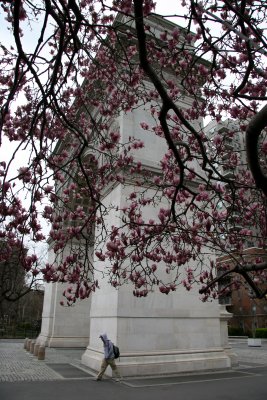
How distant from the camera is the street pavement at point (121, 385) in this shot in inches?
372

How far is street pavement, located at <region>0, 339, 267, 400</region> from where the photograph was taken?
31.0ft

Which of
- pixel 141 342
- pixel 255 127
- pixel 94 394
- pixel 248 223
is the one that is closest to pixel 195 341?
pixel 141 342

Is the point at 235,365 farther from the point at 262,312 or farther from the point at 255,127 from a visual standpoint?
the point at 262,312

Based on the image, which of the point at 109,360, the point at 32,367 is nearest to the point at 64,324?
the point at 32,367

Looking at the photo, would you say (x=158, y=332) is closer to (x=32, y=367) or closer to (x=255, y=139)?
(x=32, y=367)

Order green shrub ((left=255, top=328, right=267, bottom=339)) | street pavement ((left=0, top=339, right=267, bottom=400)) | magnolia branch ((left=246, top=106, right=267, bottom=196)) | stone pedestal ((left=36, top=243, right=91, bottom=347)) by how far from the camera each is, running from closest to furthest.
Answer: magnolia branch ((left=246, top=106, right=267, bottom=196)) < street pavement ((left=0, top=339, right=267, bottom=400)) < stone pedestal ((left=36, top=243, right=91, bottom=347)) < green shrub ((left=255, top=328, right=267, bottom=339))

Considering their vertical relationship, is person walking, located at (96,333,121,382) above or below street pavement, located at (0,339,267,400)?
above

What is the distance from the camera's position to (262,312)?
4725cm

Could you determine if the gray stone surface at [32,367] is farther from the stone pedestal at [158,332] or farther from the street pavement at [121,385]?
the stone pedestal at [158,332]

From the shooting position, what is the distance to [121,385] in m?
10.8

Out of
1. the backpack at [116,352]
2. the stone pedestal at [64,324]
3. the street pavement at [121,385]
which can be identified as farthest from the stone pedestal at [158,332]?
the stone pedestal at [64,324]

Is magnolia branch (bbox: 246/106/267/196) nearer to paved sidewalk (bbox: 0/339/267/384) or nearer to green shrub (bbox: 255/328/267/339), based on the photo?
paved sidewalk (bbox: 0/339/267/384)

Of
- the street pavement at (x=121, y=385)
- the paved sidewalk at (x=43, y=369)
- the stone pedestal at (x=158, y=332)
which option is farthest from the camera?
the stone pedestal at (x=158, y=332)

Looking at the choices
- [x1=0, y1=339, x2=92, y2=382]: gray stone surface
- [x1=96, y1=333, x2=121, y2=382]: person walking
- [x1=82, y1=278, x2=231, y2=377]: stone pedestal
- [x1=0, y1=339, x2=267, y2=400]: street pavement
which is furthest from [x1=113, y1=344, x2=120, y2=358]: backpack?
[x1=0, y1=339, x2=92, y2=382]: gray stone surface
